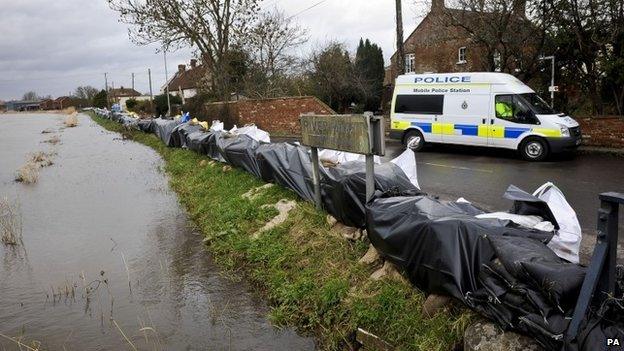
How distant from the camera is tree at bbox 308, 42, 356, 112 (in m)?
32.0

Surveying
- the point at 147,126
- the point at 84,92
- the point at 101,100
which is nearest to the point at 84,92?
the point at 84,92

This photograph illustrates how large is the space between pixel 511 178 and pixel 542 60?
8.04 metres

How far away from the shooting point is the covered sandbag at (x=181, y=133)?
19.5 metres

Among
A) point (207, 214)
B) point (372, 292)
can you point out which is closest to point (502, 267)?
point (372, 292)

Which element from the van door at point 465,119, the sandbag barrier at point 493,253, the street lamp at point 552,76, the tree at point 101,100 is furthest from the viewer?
the tree at point 101,100


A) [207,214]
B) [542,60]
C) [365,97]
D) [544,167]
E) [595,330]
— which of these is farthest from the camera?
[365,97]

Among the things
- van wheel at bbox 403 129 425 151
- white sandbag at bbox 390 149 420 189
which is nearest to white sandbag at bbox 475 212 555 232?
white sandbag at bbox 390 149 420 189

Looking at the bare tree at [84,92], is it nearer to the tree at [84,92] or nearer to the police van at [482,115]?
the tree at [84,92]

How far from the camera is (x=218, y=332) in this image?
5.24 meters

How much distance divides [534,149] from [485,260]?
10.9 m

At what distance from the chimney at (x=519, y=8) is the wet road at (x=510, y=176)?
4822 mm

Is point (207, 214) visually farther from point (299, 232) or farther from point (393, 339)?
point (393, 339)

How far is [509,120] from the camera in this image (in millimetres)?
13820

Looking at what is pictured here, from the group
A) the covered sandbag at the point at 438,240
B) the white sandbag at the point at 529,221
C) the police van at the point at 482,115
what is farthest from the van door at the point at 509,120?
the white sandbag at the point at 529,221
